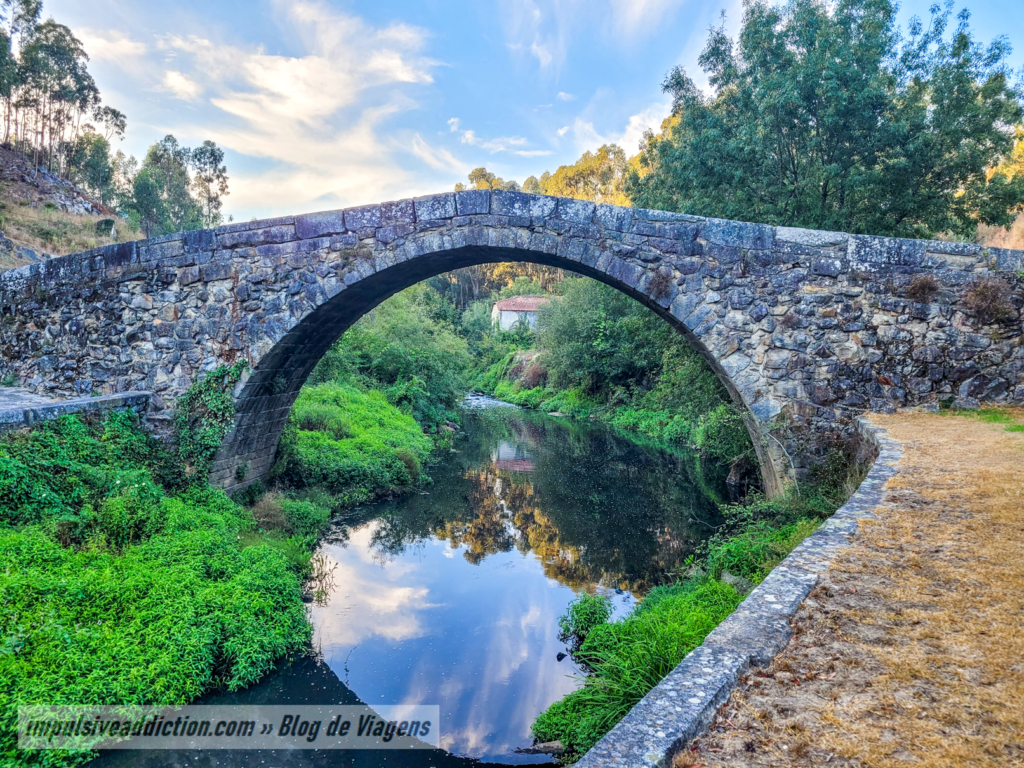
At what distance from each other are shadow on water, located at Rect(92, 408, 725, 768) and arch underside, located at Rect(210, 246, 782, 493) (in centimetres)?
155

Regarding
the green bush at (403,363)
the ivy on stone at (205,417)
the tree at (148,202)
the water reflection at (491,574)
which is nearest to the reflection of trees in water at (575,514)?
the water reflection at (491,574)

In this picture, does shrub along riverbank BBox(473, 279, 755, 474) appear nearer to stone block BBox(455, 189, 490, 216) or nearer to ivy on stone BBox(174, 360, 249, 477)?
stone block BBox(455, 189, 490, 216)

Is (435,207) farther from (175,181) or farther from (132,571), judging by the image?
(175,181)

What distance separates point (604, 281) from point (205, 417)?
16.6ft

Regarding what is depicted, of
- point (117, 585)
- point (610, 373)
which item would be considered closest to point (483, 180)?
point (610, 373)

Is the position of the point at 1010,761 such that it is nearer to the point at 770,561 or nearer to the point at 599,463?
the point at 770,561

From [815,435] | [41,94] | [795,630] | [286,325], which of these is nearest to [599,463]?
[815,435]

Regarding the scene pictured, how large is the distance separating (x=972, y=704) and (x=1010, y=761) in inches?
9.5

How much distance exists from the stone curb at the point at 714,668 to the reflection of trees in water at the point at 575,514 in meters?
4.04

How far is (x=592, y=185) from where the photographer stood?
35.6 metres

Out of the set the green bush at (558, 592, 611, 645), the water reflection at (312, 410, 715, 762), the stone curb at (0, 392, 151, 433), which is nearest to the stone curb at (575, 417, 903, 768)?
the water reflection at (312, 410, 715, 762)

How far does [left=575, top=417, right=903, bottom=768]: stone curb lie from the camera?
149 cm

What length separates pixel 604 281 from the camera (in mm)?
6820

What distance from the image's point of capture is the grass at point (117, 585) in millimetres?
3559
